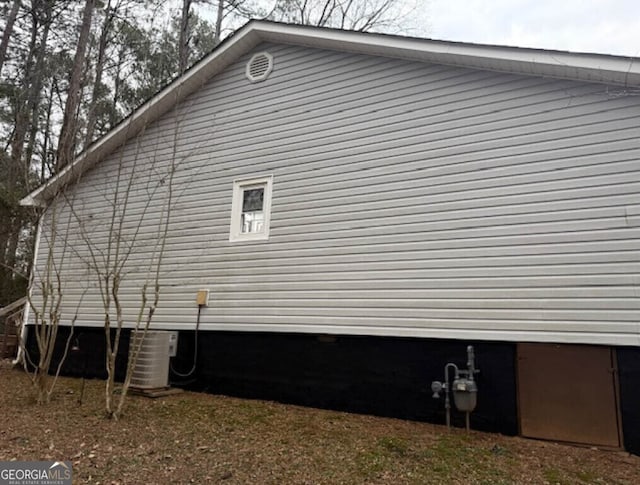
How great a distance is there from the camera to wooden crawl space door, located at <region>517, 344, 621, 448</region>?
4531mm

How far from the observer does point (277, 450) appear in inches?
165

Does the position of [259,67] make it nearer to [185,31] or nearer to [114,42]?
[185,31]

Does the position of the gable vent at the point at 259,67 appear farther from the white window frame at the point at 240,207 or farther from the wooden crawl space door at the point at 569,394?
the wooden crawl space door at the point at 569,394

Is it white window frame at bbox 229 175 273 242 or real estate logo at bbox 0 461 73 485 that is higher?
white window frame at bbox 229 175 273 242

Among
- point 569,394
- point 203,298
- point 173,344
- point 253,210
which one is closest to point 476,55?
point 253,210

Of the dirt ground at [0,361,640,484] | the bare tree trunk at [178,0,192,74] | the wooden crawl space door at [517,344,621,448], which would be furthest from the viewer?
the bare tree trunk at [178,0,192,74]

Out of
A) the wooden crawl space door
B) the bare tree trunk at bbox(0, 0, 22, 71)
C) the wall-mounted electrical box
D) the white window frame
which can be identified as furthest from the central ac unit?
the bare tree trunk at bbox(0, 0, 22, 71)

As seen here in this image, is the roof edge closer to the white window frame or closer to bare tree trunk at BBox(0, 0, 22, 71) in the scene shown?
the white window frame

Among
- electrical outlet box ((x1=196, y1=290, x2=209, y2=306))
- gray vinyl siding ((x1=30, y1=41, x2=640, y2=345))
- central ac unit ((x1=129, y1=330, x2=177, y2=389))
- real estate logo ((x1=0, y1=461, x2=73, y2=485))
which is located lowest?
real estate logo ((x1=0, y1=461, x2=73, y2=485))

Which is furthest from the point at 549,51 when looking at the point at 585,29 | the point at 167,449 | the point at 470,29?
the point at 470,29

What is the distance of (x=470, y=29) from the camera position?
Answer: 628 inches

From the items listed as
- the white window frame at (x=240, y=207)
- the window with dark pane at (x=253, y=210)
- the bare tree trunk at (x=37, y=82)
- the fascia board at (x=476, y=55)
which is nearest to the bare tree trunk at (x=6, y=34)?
the bare tree trunk at (x=37, y=82)

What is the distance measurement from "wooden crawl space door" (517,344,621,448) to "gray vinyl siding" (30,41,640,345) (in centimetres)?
20

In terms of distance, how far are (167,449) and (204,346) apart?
2937 mm
